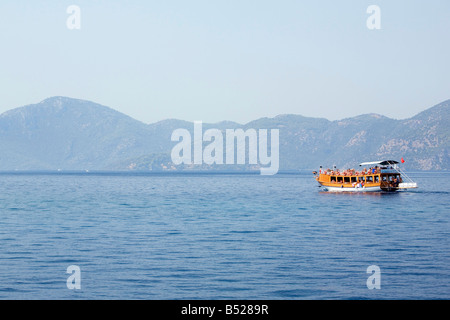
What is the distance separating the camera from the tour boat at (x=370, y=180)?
13662 centimetres

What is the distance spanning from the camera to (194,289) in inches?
1326

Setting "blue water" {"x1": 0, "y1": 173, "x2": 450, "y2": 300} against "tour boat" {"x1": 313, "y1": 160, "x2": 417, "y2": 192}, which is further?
"tour boat" {"x1": 313, "y1": 160, "x2": 417, "y2": 192}

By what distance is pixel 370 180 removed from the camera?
460ft

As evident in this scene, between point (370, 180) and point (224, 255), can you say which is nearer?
point (224, 255)

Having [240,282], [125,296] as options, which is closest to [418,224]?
[240,282]

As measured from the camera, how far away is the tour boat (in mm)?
136625

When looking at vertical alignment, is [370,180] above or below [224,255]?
above

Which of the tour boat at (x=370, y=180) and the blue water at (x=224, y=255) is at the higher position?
the tour boat at (x=370, y=180)

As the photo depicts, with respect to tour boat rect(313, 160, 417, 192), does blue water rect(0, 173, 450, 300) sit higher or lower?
lower

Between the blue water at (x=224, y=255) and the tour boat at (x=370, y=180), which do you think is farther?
the tour boat at (x=370, y=180)
